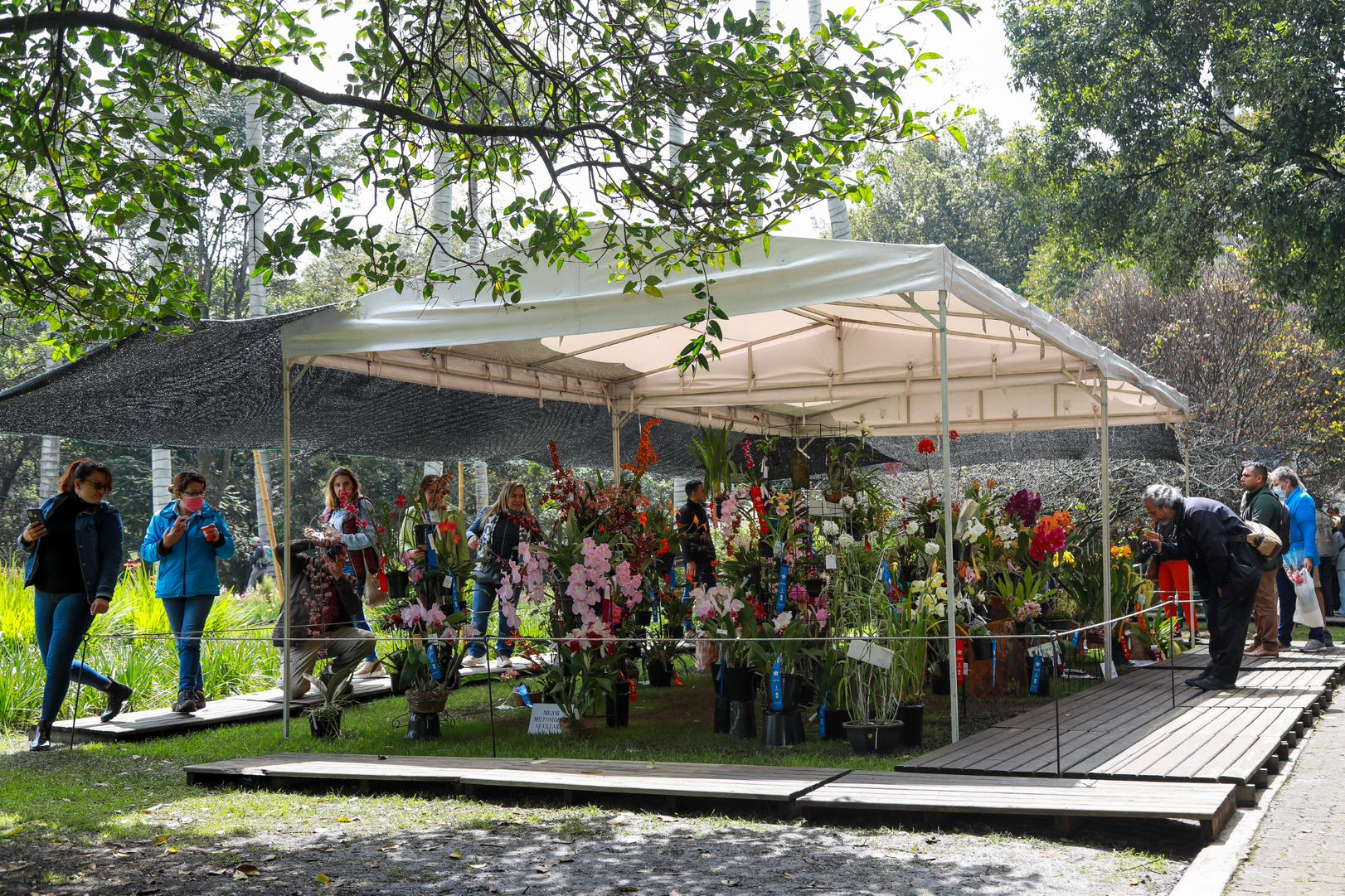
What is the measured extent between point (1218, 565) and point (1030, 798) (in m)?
3.53

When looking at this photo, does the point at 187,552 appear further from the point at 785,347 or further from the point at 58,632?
the point at 785,347

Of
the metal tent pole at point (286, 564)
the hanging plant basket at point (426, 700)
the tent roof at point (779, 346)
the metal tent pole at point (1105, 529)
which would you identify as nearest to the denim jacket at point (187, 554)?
the metal tent pole at point (286, 564)

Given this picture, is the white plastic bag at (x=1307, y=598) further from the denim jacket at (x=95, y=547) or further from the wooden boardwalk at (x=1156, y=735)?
the denim jacket at (x=95, y=547)

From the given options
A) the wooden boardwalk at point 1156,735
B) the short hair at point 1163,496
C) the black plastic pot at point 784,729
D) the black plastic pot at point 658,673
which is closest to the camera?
the wooden boardwalk at point 1156,735

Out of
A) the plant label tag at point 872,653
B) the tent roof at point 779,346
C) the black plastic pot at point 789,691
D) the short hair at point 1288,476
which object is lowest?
the black plastic pot at point 789,691

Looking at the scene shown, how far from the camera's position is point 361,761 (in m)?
5.99

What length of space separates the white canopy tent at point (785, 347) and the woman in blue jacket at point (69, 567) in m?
1.19

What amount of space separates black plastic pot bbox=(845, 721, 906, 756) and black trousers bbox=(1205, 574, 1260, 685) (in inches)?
112

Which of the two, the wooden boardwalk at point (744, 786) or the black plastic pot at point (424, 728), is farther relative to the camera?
the black plastic pot at point (424, 728)

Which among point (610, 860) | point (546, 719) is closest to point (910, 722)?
point (546, 719)

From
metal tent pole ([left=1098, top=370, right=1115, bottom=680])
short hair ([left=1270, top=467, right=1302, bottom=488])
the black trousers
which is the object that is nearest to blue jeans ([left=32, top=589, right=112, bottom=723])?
metal tent pole ([left=1098, top=370, right=1115, bottom=680])

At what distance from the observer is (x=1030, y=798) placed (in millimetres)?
4590

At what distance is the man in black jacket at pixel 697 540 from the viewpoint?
8875 mm

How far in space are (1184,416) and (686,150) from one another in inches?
279
